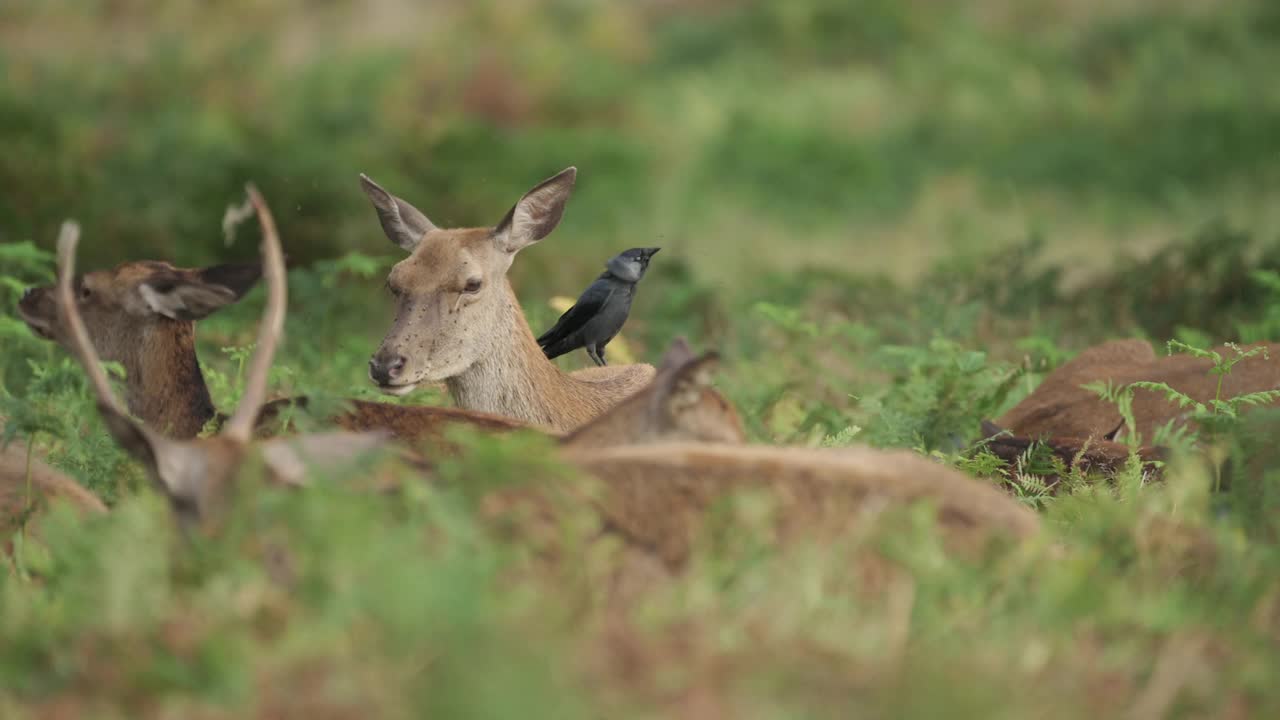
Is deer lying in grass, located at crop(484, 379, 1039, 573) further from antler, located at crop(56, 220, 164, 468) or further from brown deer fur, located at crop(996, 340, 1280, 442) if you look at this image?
brown deer fur, located at crop(996, 340, 1280, 442)

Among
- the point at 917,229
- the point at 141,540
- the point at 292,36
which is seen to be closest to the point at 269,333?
the point at 141,540

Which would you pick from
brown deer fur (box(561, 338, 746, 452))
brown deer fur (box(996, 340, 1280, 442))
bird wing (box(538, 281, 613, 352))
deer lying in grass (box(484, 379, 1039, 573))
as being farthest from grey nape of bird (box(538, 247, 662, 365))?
deer lying in grass (box(484, 379, 1039, 573))

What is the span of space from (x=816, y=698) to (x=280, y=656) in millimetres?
970

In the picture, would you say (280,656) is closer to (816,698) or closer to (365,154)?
(816,698)

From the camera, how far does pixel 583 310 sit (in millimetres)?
7305

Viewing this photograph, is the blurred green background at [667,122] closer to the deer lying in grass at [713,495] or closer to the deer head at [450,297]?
the deer head at [450,297]

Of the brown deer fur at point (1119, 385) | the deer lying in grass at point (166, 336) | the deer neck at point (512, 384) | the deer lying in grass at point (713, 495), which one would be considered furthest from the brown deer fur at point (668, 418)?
the brown deer fur at point (1119, 385)

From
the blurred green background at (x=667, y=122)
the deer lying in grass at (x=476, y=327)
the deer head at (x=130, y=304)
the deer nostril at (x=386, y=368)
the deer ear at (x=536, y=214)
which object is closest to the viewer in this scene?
the deer head at (x=130, y=304)

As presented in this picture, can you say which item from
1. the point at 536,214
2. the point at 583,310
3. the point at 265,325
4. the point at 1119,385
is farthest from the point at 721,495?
the point at 1119,385

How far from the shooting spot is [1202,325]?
10.6 meters

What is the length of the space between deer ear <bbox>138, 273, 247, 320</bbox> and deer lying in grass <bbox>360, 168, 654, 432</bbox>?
0.76m

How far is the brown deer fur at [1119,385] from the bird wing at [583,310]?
164 centimetres

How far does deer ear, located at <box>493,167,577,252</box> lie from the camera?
6.95 m

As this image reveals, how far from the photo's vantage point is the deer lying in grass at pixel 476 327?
661 centimetres
